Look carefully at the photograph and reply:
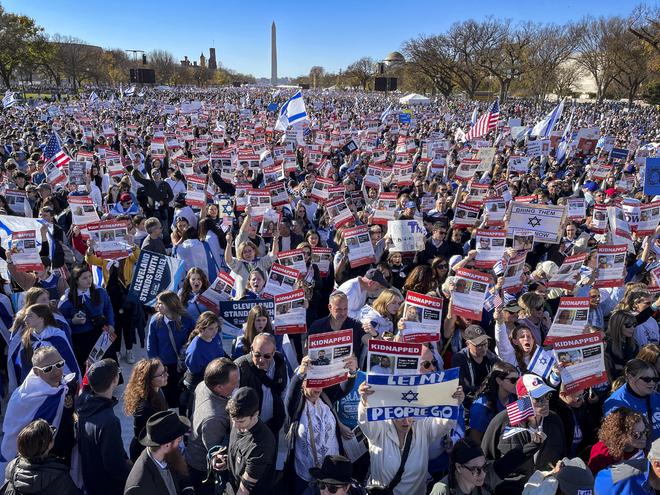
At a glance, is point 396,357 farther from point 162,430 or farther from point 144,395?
point 144,395

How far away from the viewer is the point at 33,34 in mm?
54438

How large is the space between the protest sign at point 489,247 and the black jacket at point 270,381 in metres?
3.66

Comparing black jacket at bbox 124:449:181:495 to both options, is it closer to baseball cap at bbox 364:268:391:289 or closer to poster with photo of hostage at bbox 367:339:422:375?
poster with photo of hostage at bbox 367:339:422:375

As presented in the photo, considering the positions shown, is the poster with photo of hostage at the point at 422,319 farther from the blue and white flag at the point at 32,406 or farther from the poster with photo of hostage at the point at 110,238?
the poster with photo of hostage at the point at 110,238

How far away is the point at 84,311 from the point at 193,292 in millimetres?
1220

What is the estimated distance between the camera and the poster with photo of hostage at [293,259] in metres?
6.70

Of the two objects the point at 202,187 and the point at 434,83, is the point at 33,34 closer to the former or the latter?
the point at 434,83

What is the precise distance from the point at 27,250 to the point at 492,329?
223 inches

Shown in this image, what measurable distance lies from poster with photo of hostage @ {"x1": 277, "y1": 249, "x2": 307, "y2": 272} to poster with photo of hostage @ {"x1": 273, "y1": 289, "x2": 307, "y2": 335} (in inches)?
56.0

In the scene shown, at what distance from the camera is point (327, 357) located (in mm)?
3879

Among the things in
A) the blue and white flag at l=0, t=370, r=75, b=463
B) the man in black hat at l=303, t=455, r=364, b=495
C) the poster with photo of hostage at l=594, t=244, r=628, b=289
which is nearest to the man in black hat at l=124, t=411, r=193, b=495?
the man in black hat at l=303, t=455, r=364, b=495

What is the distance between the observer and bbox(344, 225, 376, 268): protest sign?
24.4 feet

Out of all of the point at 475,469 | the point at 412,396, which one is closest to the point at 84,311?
the point at 412,396

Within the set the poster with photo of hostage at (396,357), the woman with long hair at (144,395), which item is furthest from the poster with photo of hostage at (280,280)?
the poster with photo of hostage at (396,357)
